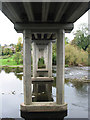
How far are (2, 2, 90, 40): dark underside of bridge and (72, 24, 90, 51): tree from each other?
6213 centimetres

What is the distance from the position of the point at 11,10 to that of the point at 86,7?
4.71m

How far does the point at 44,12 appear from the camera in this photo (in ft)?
41.0

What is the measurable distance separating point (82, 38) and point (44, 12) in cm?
6776

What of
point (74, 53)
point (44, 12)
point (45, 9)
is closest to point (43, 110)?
point (44, 12)

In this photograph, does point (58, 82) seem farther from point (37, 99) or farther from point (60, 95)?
point (37, 99)

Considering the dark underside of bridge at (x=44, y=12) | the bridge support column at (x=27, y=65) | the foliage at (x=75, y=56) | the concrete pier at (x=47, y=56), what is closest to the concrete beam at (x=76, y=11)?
the dark underside of bridge at (x=44, y=12)

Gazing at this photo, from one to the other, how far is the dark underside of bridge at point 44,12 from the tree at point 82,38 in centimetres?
6213

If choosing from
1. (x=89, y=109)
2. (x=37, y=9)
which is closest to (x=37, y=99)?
(x=89, y=109)

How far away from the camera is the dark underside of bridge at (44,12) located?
1089 cm

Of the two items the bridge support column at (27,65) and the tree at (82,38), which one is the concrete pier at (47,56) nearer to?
the bridge support column at (27,65)

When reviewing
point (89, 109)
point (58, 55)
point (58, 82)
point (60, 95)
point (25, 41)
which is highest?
point (25, 41)

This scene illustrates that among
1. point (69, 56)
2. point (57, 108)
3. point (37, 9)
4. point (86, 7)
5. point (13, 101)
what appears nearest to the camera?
point (86, 7)

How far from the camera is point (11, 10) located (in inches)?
469

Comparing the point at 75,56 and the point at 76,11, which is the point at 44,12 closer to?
the point at 76,11
